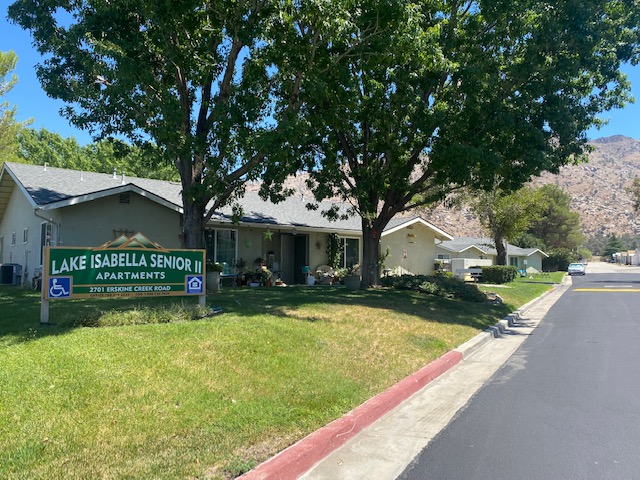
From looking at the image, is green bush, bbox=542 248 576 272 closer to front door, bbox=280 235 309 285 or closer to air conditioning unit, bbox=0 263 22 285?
front door, bbox=280 235 309 285

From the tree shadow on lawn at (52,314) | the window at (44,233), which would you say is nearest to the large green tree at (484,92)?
the tree shadow on lawn at (52,314)

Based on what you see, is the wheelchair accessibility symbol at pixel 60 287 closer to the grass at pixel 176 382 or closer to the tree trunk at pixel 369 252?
the grass at pixel 176 382

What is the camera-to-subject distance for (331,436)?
5.22 meters

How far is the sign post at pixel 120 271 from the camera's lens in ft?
25.7

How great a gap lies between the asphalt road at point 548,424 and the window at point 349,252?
14284mm

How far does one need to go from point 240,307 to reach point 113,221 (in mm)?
7504

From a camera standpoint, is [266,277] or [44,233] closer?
[44,233]

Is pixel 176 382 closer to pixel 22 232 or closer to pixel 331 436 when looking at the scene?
pixel 331 436

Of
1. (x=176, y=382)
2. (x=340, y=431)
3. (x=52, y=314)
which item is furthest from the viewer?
(x=52, y=314)

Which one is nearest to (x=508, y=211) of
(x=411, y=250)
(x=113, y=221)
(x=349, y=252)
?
(x=411, y=250)

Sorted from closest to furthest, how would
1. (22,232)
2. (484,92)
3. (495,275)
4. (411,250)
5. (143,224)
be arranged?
(484,92), (143,224), (22,232), (411,250), (495,275)

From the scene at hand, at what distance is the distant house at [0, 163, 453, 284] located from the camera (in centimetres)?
1571

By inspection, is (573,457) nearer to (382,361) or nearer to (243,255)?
(382,361)

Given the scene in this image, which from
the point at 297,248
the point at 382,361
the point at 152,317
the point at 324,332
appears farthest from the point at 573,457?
the point at 297,248
